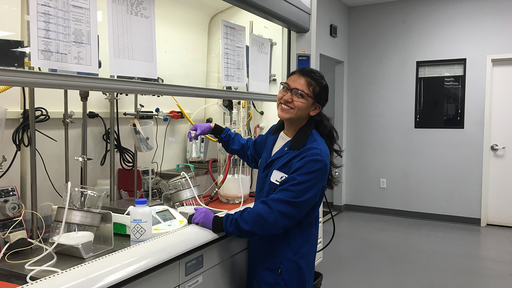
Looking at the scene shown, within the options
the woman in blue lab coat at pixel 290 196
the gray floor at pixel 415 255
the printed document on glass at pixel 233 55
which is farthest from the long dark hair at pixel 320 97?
the gray floor at pixel 415 255

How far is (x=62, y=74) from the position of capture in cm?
117

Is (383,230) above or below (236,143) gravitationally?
below

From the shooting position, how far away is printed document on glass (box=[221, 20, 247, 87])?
191cm

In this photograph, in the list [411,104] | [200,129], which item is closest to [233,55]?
[200,129]

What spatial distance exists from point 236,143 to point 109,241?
797mm

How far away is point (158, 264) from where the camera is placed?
1.22 meters

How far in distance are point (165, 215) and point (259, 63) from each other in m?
1.10

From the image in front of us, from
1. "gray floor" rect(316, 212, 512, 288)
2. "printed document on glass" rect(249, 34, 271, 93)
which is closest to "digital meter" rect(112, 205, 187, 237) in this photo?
"printed document on glass" rect(249, 34, 271, 93)

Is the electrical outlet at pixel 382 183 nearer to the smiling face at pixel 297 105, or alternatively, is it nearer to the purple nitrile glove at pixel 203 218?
the smiling face at pixel 297 105

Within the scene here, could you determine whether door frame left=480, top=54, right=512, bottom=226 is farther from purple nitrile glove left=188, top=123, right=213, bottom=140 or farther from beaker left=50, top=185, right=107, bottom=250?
beaker left=50, top=185, right=107, bottom=250

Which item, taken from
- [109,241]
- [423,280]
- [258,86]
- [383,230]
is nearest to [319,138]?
[258,86]

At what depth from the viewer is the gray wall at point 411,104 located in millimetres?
4410

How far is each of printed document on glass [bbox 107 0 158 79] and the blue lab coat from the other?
645 millimetres

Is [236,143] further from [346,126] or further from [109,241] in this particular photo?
[346,126]
